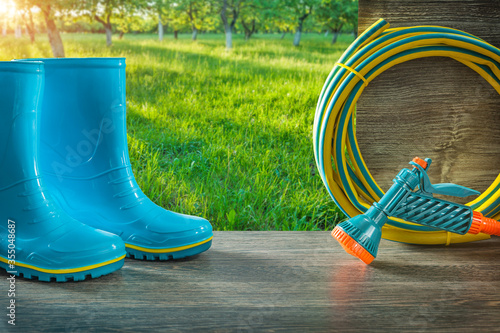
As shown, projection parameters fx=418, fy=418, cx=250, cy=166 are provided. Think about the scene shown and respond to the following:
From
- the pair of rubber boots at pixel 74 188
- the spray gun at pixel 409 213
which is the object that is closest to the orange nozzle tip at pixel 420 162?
the spray gun at pixel 409 213

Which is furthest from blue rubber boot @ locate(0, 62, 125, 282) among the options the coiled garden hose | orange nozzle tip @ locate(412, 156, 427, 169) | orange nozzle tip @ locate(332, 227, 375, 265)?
orange nozzle tip @ locate(412, 156, 427, 169)

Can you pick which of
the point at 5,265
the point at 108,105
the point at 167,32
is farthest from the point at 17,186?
the point at 167,32

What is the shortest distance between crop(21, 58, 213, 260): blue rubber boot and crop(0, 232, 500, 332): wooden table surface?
0.24 ft

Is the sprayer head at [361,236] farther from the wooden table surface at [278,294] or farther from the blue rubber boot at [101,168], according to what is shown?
the blue rubber boot at [101,168]

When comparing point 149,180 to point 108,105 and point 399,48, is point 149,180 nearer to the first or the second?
point 108,105

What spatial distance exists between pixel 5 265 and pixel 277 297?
2.21 ft

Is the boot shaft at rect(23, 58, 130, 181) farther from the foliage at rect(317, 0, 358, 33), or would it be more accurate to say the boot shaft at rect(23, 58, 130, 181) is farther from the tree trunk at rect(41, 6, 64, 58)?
the foliage at rect(317, 0, 358, 33)

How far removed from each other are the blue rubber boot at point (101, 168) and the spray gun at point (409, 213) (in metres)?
0.40

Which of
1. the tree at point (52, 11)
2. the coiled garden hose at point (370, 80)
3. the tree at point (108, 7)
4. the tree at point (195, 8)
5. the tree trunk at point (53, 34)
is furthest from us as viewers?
the tree at point (195, 8)

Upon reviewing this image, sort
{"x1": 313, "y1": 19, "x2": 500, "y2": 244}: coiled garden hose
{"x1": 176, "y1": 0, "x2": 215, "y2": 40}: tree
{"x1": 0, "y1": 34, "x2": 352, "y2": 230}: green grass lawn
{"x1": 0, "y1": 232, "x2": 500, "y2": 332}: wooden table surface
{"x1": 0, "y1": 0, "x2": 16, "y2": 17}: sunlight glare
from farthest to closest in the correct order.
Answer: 1. {"x1": 176, "y1": 0, "x2": 215, "y2": 40}: tree
2. {"x1": 0, "y1": 0, "x2": 16, "y2": 17}: sunlight glare
3. {"x1": 0, "y1": 34, "x2": 352, "y2": 230}: green grass lawn
4. {"x1": 313, "y1": 19, "x2": 500, "y2": 244}: coiled garden hose
5. {"x1": 0, "y1": 232, "x2": 500, "y2": 332}: wooden table surface

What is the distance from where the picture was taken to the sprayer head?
1105mm

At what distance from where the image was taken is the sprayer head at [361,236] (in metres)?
1.11

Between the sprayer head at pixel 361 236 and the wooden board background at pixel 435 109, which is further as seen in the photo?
the wooden board background at pixel 435 109

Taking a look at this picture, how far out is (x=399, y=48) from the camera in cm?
123
